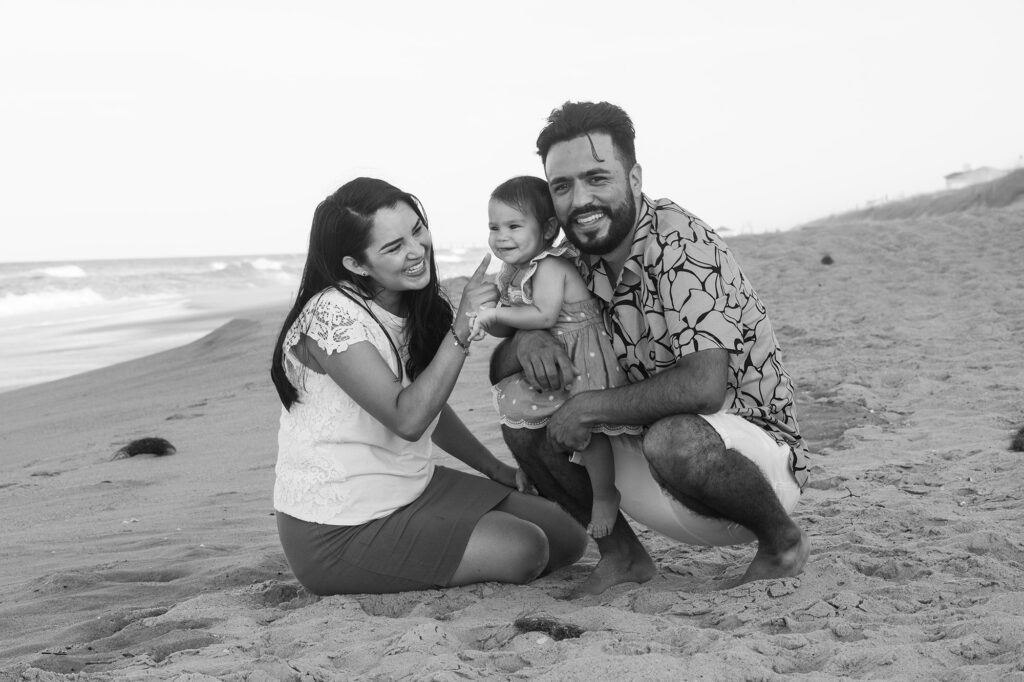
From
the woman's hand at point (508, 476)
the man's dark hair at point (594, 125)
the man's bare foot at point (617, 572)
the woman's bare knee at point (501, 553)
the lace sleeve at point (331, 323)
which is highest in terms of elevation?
the man's dark hair at point (594, 125)

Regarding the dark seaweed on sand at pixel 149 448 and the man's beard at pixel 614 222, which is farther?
the dark seaweed on sand at pixel 149 448

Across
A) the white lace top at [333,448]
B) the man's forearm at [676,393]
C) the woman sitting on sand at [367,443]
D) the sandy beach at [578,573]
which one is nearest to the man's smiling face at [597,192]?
the woman sitting on sand at [367,443]

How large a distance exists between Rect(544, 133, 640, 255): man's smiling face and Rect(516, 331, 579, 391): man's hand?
35cm

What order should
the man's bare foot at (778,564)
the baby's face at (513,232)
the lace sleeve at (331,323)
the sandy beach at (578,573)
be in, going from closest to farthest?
the sandy beach at (578,573) → the man's bare foot at (778,564) → the lace sleeve at (331,323) → the baby's face at (513,232)

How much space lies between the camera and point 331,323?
334 centimetres

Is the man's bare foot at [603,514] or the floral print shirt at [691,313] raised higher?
the floral print shirt at [691,313]

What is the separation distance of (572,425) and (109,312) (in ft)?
65.9

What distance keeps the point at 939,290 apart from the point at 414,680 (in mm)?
8720

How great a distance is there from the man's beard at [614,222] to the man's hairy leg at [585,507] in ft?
2.17

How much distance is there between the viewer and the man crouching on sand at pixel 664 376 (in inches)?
122

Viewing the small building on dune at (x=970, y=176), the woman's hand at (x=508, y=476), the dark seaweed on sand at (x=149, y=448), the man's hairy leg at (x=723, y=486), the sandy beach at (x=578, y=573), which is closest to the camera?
the sandy beach at (x=578, y=573)

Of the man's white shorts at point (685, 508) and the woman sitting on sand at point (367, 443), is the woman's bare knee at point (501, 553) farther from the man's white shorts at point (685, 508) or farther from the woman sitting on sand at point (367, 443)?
the man's white shorts at point (685, 508)

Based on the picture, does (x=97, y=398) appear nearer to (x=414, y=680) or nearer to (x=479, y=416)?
(x=479, y=416)

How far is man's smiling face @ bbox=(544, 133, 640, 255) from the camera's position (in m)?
3.35
